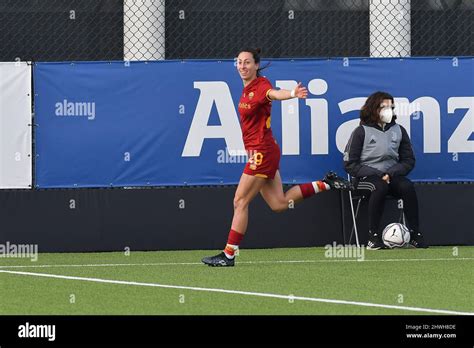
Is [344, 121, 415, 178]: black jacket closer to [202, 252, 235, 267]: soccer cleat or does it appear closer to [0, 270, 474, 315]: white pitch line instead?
[202, 252, 235, 267]: soccer cleat

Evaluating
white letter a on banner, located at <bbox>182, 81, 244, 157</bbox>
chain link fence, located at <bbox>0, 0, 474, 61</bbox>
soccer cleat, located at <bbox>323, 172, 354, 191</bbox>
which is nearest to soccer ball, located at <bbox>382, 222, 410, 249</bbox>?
soccer cleat, located at <bbox>323, 172, 354, 191</bbox>

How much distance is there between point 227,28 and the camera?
1559 centimetres

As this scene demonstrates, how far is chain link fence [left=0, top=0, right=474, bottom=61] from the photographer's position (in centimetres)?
1549

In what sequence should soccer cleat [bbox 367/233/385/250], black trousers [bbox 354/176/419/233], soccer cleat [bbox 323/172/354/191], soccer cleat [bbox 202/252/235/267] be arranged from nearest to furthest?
soccer cleat [bbox 202/252/235/267] → soccer cleat [bbox 323/172/354/191] → black trousers [bbox 354/176/419/233] → soccer cleat [bbox 367/233/385/250]

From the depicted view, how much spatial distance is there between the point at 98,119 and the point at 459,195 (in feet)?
13.6

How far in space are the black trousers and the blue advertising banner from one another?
483 mm

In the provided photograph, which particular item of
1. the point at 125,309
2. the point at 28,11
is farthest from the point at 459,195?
the point at 125,309

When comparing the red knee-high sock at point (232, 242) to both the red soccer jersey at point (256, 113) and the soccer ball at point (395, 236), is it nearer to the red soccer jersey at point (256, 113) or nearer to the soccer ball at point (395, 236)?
the red soccer jersey at point (256, 113)

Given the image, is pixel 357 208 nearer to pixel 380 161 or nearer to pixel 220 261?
pixel 380 161

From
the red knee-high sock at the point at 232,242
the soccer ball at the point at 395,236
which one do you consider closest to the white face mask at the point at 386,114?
the soccer ball at the point at 395,236

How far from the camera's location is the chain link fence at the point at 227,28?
50.8ft
